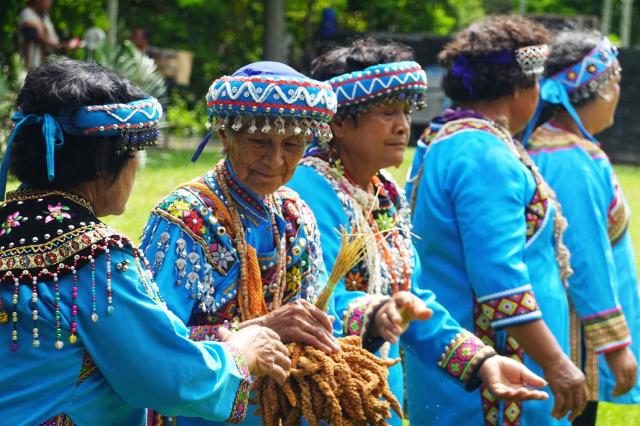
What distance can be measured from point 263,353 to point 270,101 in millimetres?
769

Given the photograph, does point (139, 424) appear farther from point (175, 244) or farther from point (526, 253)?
point (526, 253)

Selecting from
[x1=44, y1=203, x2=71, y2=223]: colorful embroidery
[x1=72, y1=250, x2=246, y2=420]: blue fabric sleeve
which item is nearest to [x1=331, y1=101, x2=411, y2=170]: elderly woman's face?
[x1=72, y1=250, x2=246, y2=420]: blue fabric sleeve

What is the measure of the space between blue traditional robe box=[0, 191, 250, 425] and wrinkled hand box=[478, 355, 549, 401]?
1232mm

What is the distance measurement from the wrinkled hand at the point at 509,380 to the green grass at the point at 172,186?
2.66 meters

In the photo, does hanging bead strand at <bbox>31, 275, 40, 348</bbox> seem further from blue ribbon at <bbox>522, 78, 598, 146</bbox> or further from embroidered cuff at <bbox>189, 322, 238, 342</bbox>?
blue ribbon at <bbox>522, 78, 598, 146</bbox>

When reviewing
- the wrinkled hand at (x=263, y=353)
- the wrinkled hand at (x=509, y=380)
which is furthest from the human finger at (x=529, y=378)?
the wrinkled hand at (x=263, y=353)

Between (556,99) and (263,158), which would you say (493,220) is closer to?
(263,158)

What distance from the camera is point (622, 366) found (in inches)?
187

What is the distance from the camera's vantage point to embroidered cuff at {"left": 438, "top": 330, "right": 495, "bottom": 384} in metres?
3.64

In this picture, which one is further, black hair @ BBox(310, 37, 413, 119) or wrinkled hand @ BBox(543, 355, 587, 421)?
wrinkled hand @ BBox(543, 355, 587, 421)

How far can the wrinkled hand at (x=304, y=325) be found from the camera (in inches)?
114

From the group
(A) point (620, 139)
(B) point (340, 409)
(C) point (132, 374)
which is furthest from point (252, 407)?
(A) point (620, 139)

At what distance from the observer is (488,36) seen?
15.0 ft

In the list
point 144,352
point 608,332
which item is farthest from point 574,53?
point 144,352
